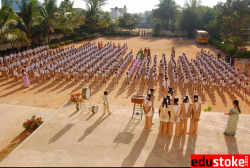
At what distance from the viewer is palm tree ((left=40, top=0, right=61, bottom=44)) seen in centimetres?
2109

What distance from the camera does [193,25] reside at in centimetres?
3456

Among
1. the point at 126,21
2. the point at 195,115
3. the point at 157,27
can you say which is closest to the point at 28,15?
the point at 195,115

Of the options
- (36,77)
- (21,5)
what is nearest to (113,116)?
(36,77)

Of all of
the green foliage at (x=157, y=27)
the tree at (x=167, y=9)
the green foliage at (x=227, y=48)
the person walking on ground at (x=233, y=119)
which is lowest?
the person walking on ground at (x=233, y=119)

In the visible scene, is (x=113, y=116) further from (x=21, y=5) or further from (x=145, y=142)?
(x=21, y=5)

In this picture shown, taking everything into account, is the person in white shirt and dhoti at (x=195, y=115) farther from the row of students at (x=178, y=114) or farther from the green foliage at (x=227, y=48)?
the green foliage at (x=227, y=48)

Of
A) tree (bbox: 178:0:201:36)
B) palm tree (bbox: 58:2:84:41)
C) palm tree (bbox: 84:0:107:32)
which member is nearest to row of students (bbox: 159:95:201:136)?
palm tree (bbox: 58:2:84:41)

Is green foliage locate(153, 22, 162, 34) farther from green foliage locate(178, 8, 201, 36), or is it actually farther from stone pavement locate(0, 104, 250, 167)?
stone pavement locate(0, 104, 250, 167)

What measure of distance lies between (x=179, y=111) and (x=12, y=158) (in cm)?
436

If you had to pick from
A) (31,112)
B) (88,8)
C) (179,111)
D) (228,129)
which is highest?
(88,8)

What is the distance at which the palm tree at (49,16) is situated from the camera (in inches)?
830

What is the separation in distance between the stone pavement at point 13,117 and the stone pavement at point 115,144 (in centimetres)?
151

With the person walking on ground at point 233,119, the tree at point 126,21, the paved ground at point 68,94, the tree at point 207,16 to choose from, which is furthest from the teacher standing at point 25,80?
the tree at point 207,16

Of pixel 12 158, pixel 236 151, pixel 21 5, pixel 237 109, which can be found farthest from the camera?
pixel 21 5
